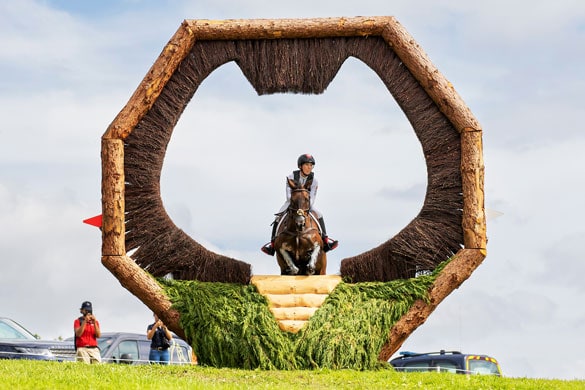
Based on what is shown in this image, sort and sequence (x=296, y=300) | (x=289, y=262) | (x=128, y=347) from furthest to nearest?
(x=128, y=347) → (x=289, y=262) → (x=296, y=300)

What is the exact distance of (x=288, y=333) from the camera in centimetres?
1498

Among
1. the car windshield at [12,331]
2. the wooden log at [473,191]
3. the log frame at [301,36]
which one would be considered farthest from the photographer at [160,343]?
the wooden log at [473,191]

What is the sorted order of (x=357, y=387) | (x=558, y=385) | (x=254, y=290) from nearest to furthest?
(x=357, y=387) < (x=558, y=385) < (x=254, y=290)

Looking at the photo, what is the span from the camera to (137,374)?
1358cm

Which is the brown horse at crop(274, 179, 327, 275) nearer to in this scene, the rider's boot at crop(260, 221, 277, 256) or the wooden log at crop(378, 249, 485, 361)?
the rider's boot at crop(260, 221, 277, 256)

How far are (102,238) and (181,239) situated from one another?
122cm

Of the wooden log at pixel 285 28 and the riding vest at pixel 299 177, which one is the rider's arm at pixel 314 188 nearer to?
the riding vest at pixel 299 177

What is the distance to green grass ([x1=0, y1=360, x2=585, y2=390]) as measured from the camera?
41.0 feet

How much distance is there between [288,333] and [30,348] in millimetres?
5831

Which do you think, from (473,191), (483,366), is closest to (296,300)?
(473,191)

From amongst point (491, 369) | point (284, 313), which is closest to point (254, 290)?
point (284, 313)

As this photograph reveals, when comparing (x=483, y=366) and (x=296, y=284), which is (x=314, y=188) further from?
(x=483, y=366)

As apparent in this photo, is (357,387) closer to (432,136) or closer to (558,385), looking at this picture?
(558,385)

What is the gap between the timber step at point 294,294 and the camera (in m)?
15.1
